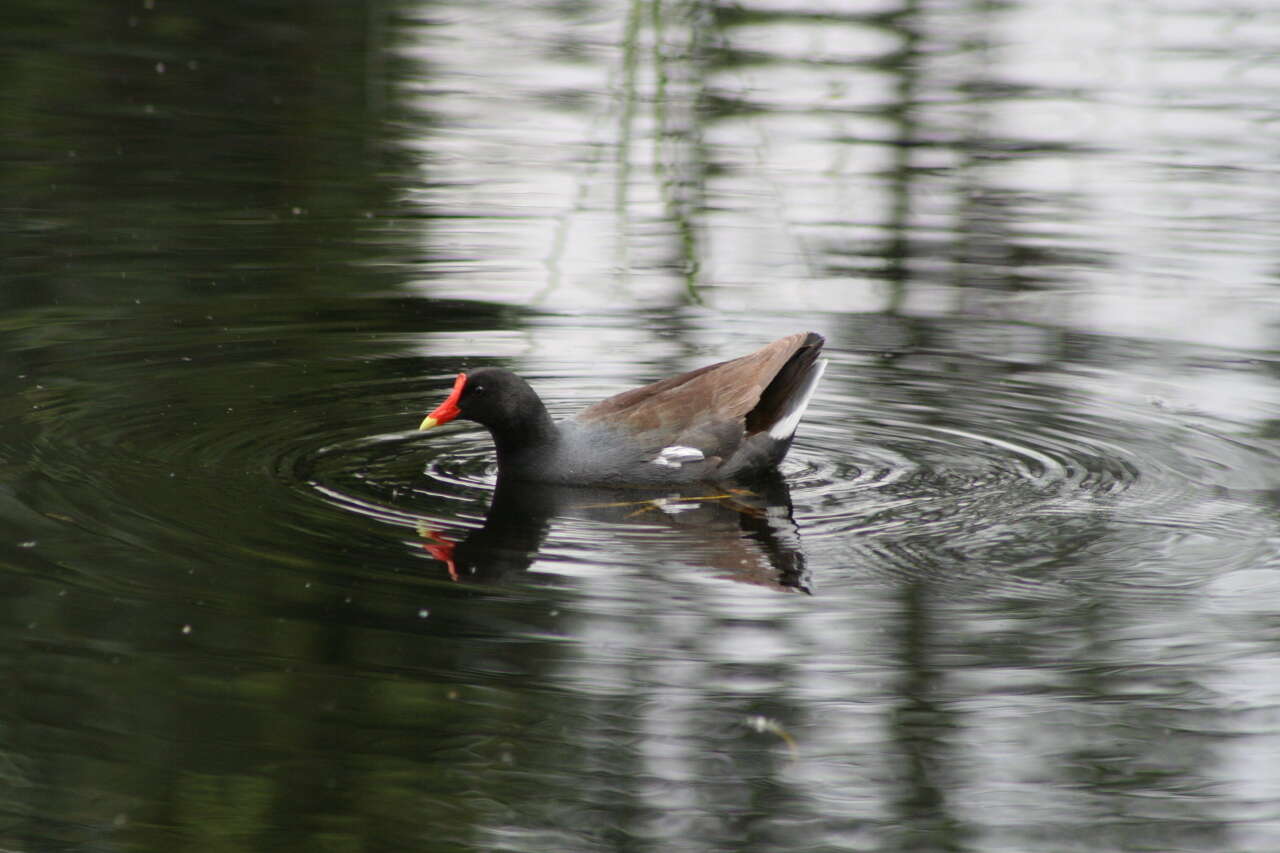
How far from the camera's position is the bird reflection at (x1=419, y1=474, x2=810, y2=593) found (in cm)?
620

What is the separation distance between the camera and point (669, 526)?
6719 mm

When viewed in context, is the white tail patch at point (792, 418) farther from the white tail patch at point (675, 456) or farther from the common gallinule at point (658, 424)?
the white tail patch at point (675, 456)

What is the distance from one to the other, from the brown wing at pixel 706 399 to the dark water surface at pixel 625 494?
336 mm

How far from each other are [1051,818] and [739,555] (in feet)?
6.58

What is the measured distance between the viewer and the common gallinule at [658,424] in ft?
23.4

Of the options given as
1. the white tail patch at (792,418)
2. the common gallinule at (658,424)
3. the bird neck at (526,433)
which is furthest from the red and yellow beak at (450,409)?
the white tail patch at (792,418)

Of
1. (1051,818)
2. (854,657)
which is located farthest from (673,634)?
(1051,818)

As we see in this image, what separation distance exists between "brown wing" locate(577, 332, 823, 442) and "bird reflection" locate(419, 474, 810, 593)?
26cm

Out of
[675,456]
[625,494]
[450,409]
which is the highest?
[450,409]

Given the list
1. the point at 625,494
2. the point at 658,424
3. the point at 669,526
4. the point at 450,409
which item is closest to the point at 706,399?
the point at 658,424

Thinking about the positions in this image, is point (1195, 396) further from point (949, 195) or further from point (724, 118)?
point (724, 118)

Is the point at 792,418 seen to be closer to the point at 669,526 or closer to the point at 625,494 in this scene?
the point at 625,494

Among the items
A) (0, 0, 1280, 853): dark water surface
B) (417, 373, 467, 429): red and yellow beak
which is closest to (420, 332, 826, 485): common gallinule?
(417, 373, 467, 429): red and yellow beak

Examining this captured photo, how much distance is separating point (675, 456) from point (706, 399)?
0.34 metres
